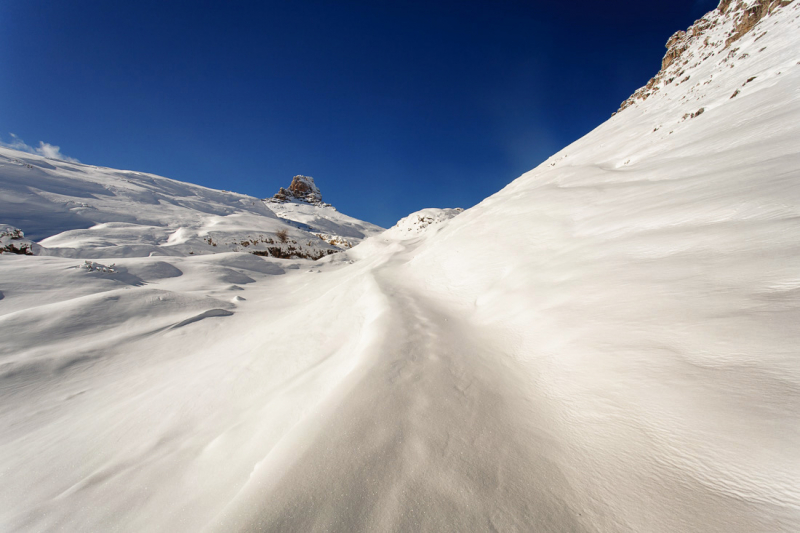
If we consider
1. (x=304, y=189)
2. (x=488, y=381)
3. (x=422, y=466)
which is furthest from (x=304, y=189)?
(x=422, y=466)

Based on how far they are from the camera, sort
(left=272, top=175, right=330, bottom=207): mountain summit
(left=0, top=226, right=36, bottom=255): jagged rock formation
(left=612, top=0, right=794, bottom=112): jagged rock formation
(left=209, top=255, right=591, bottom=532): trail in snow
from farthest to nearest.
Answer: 1. (left=272, top=175, right=330, bottom=207): mountain summit
2. (left=612, top=0, right=794, bottom=112): jagged rock formation
3. (left=0, top=226, right=36, bottom=255): jagged rock formation
4. (left=209, top=255, right=591, bottom=532): trail in snow

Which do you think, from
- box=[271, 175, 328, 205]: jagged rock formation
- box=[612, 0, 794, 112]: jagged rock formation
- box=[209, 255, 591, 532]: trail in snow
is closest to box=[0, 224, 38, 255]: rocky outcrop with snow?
box=[209, 255, 591, 532]: trail in snow

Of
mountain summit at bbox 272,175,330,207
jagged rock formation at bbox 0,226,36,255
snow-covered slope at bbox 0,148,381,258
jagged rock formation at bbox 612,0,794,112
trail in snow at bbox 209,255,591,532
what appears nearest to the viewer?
trail in snow at bbox 209,255,591,532

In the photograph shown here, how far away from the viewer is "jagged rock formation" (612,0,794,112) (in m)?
10.1

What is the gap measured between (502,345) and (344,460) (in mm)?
1448

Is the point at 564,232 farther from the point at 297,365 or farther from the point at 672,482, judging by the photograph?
the point at 297,365

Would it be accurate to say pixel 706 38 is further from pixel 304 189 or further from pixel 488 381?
pixel 304 189

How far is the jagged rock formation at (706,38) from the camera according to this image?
10117 millimetres

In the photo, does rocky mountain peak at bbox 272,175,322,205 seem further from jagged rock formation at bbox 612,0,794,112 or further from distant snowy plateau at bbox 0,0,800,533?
distant snowy plateau at bbox 0,0,800,533

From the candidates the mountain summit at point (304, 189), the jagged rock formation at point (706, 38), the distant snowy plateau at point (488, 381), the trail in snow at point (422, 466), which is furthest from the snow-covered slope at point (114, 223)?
the mountain summit at point (304, 189)

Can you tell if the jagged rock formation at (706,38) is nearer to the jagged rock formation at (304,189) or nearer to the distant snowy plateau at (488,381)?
the distant snowy plateau at (488,381)

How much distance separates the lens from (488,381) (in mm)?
1689

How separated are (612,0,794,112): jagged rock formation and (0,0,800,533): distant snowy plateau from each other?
406 inches

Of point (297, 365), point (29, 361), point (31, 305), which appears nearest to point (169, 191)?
point (31, 305)
